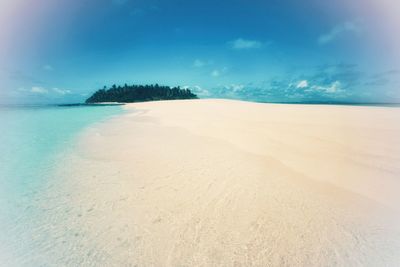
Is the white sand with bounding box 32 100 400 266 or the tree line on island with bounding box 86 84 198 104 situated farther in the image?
the tree line on island with bounding box 86 84 198 104

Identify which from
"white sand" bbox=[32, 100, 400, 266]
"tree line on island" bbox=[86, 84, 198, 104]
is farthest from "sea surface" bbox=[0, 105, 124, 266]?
"tree line on island" bbox=[86, 84, 198, 104]

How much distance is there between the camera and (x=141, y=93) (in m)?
62.1

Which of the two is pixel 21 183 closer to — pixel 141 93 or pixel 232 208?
pixel 232 208

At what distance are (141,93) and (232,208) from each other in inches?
2515

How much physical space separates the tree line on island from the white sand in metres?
59.7

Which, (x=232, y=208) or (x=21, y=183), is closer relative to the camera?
(x=232, y=208)

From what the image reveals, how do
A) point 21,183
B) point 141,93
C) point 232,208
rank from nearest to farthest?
point 232,208 → point 21,183 → point 141,93

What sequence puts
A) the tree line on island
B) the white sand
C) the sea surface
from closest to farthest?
1. the white sand
2. the sea surface
3. the tree line on island

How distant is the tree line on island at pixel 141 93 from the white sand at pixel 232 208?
5972 centimetres

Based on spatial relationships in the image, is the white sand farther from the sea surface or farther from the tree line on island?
the tree line on island

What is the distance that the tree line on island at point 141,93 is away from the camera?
6131 centimetres

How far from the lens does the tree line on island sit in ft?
201

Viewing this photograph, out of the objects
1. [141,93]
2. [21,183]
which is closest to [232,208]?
[21,183]

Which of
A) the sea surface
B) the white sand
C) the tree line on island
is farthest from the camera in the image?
the tree line on island
